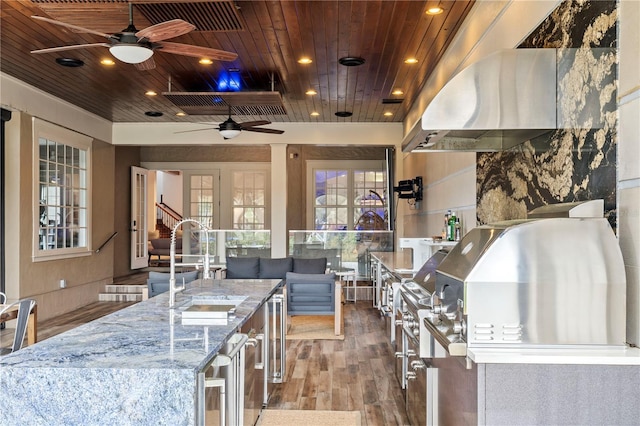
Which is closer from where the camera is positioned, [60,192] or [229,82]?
[229,82]

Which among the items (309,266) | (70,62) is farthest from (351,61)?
(70,62)

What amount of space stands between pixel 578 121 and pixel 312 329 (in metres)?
4.94

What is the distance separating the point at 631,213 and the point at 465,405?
35.5 inches

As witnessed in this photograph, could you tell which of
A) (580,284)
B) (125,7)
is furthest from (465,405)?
(125,7)

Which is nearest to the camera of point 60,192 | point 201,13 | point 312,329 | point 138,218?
point 201,13

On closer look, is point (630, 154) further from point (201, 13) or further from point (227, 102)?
point (227, 102)

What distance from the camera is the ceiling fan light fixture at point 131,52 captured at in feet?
12.1

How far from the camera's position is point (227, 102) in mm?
6445

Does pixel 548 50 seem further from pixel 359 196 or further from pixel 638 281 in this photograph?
pixel 359 196

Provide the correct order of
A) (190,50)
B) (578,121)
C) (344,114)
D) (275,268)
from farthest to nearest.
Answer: (344,114), (275,268), (190,50), (578,121)

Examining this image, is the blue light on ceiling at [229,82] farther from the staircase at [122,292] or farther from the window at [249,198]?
the window at [249,198]

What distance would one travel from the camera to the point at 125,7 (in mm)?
3746

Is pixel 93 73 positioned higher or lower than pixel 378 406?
higher

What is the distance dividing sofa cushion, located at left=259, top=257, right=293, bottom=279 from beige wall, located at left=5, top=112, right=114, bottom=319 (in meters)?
3.08
